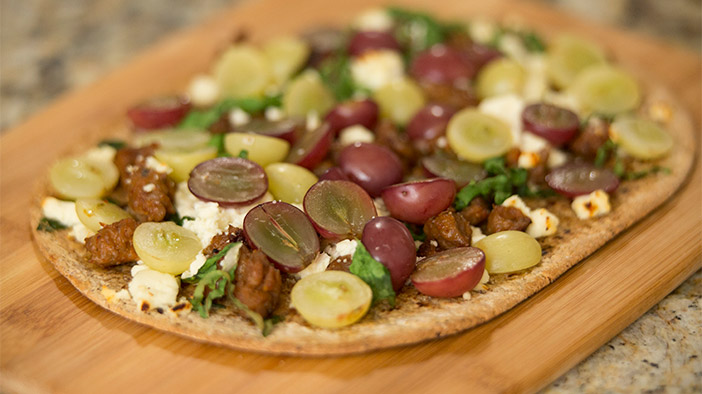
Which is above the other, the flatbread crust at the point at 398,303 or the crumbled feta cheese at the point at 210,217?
the crumbled feta cheese at the point at 210,217

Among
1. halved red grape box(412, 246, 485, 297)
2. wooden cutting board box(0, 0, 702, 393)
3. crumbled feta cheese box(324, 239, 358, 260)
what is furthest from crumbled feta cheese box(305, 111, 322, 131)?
wooden cutting board box(0, 0, 702, 393)

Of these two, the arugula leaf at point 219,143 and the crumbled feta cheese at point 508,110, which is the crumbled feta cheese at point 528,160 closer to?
the crumbled feta cheese at point 508,110

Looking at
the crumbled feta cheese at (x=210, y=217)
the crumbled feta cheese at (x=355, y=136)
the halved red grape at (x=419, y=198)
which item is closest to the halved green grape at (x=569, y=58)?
the crumbled feta cheese at (x=355, y=136)

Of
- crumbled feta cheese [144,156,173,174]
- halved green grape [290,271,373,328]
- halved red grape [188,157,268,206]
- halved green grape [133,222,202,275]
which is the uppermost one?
halved red grape [188,157,268,206]

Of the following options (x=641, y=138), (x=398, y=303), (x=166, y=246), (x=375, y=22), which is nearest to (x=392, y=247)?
(x=398, y=303)

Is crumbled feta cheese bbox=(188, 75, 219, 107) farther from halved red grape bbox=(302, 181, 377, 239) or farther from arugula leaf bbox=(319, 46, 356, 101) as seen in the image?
halved red grape bbox=(302, 181, 377, 239)

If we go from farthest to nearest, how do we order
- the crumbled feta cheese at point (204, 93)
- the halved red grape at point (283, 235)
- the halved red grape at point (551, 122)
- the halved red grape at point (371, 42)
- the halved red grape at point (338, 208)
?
the halved red grape at point (371, 42)
the crumbled feta cheese at point (204, 93)
the halved red grape at point (551, 122)
the halved red grape at point (338, 208)
the halved red grape at point (283, 235)

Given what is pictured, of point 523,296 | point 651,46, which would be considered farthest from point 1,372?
point 651,46
